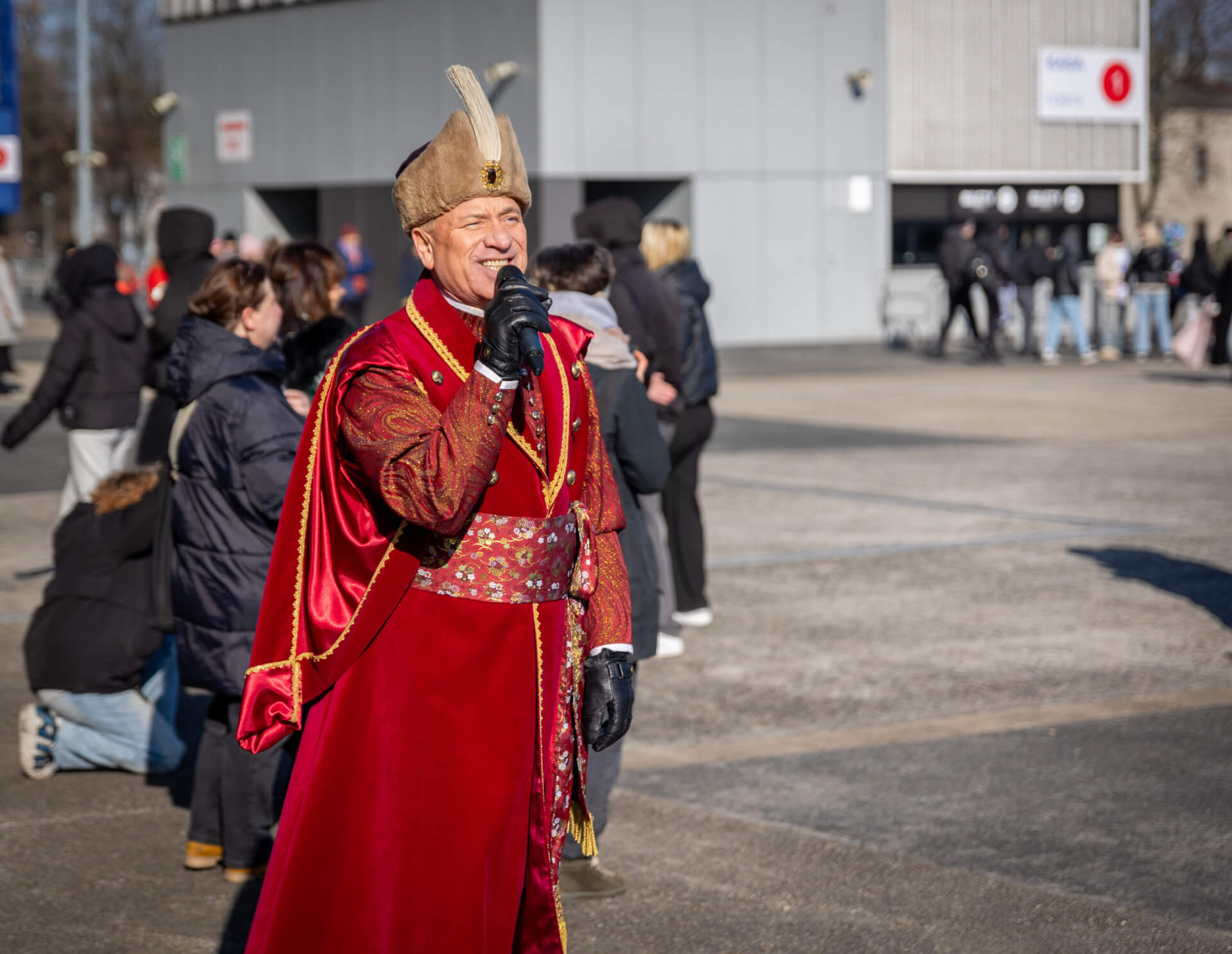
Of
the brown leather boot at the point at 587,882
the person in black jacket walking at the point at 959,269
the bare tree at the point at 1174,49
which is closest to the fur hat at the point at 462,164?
the brown leather boot at the point at 587,882

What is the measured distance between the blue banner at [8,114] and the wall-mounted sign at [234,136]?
331 inches

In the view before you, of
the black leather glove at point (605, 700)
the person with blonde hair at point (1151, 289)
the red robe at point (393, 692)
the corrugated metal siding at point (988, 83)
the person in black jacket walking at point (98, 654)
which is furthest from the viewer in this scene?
the corrugated metal siding at point (988, 83)

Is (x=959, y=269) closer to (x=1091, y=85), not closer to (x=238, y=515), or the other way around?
(x=1091, y=85)

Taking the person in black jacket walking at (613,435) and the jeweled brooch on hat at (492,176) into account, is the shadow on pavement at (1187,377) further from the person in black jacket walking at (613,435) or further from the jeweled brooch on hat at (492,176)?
the jeweled brooch on hat at (492,176)

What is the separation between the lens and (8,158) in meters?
20.6

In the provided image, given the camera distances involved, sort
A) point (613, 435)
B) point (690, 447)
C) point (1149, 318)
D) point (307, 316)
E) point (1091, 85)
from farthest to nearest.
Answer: point (1091, 85), point (1149, 318), point (690, 447), point (307, 316), point (613, 435)

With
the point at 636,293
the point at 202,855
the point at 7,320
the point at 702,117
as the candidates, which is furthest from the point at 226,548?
the point at 702,117

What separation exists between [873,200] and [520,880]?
87.4 feet

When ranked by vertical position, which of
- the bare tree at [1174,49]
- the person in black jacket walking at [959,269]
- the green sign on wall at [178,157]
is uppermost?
the bare tree at [1174,49]

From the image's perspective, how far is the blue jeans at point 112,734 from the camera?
18.4ft

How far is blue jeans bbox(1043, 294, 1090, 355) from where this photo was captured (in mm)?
23031

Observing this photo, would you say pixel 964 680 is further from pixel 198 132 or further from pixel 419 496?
pixel 198 132

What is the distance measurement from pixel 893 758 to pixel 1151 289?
18.6 meters

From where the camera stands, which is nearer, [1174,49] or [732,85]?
[732,85]
